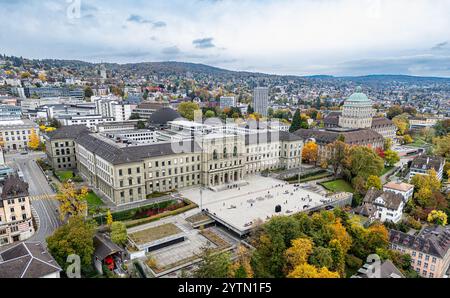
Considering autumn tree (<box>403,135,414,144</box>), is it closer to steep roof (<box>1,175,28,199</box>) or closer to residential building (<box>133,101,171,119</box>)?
residential building (<box>133,101,171,119</box>)

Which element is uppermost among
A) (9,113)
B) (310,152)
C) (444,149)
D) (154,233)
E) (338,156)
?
(9,113)

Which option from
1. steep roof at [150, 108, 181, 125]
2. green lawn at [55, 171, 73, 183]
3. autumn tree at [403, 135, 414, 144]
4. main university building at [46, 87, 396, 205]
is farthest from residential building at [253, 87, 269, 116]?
green lawn at [55, 171, 73, 183]

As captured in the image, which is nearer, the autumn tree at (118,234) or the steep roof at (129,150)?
the autumn tree at (118,234)

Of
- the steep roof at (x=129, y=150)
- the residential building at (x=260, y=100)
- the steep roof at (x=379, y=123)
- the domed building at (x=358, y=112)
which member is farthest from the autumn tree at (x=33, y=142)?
the residential building at (x=260, y=100)

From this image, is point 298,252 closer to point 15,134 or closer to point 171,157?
point 171,157

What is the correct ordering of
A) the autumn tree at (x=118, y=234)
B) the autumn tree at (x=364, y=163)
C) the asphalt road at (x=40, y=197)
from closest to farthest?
the autumn tree at (x=118, y=234) < the asphalt road at (x=40, y=197) < the autumn tree at (x=364, y=163)

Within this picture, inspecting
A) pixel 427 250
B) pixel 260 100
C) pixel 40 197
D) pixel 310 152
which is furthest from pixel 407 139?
pixel 40 197

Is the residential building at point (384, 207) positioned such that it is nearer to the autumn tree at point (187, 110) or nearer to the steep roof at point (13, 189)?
the steep roof at point (13, 189)
